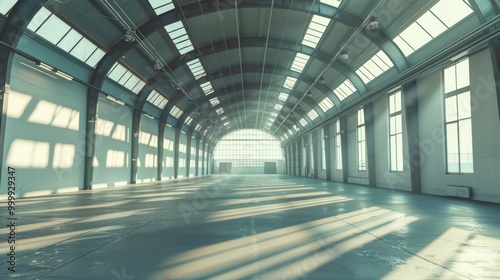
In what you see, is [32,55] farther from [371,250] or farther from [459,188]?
[459,188]

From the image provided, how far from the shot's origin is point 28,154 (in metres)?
18.5

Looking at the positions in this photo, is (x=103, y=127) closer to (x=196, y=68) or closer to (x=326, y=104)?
(x=196, y=68)

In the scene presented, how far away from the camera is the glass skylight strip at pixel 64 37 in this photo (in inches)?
695

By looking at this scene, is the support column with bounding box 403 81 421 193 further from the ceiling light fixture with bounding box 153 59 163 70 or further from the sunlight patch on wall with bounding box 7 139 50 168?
the sunlight patch on wall with bounding box 7 139 50 168

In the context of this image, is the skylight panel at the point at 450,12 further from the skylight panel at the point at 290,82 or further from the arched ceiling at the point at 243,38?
the skylight panel at the point at 290,82

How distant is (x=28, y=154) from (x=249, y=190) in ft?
44.8

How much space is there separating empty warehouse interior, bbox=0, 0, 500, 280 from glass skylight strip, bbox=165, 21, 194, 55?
171mm

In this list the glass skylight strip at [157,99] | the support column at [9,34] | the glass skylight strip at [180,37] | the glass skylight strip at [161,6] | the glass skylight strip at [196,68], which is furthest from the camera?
the glass skylight strip at [157,99]

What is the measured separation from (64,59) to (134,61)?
691 centimetres

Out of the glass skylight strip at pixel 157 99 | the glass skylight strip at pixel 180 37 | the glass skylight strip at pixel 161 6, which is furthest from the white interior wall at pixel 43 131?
the glass skylight strip at pixel 157 99

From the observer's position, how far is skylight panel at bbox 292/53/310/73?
31.1 m

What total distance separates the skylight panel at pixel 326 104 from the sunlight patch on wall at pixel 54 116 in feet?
88.5

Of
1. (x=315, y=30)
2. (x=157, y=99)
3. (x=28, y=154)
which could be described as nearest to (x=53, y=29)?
(x=28, y=154)

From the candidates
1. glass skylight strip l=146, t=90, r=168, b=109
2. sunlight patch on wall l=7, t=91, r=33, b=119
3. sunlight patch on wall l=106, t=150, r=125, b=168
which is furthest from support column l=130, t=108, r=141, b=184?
sunlight patch on wall l=7, t=91, r=33, b=119
